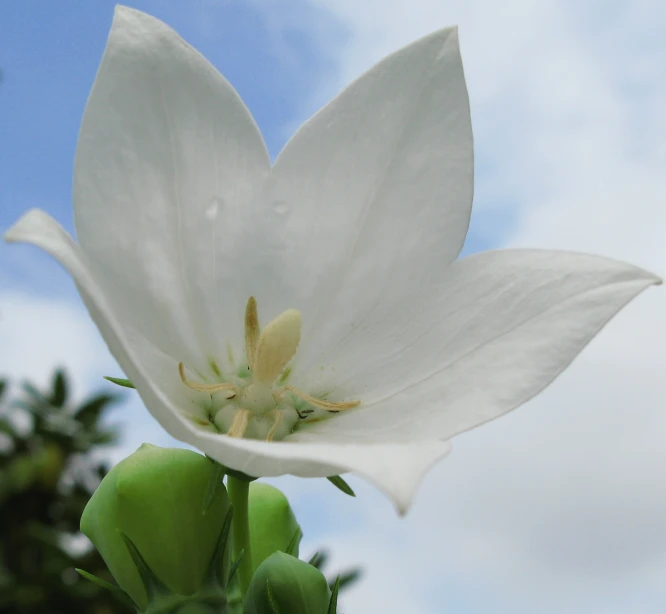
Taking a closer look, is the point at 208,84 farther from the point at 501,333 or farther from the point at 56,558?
the point at 56,558

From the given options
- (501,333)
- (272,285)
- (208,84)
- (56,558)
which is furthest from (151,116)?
(56,558)

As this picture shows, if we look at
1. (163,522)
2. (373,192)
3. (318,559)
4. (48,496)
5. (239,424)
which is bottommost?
(48,496)

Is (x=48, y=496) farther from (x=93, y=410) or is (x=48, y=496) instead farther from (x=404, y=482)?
(x=404, y=482)

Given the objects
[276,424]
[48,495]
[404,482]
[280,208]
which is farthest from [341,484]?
[48,495]

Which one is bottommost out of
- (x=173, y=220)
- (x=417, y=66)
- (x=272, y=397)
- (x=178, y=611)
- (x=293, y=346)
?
(x=178, y=611)

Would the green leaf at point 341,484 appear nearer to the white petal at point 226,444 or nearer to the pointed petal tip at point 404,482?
the white petal at point 226,444

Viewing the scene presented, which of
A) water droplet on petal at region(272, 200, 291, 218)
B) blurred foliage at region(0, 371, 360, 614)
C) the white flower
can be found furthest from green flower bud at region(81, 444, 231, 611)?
blurred foliage at region(0, 371, 360, 614)
